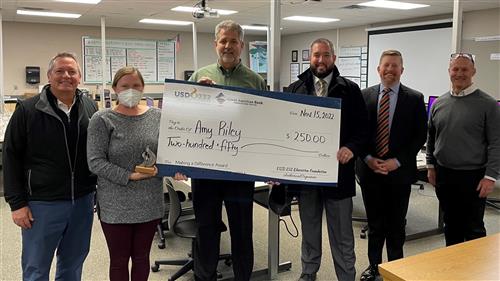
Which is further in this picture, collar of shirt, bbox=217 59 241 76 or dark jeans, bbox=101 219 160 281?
collar of shirt, bbox=217 59 241 76

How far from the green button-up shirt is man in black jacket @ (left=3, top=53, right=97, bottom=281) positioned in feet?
2.18

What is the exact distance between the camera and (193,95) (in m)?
2.17

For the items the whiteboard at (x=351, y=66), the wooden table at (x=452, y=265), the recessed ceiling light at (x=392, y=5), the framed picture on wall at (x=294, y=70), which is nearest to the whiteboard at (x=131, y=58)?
the framed picture on wall at (x=294, y=70)

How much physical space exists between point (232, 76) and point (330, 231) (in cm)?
112

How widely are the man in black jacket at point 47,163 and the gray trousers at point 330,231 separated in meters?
1.30

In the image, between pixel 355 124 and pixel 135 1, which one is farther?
pixel 135 1

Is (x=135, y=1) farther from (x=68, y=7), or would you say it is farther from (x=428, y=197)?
(x=428, y=197)

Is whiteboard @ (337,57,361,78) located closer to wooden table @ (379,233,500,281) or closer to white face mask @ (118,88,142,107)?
white face mask @ (118,88,142,107)

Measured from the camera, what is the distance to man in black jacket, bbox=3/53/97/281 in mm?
2061

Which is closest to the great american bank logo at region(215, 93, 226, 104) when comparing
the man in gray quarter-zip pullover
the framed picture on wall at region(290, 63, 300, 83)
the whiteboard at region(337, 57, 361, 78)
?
the man in gray quarter-zip pullover

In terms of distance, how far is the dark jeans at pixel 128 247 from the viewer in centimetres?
213

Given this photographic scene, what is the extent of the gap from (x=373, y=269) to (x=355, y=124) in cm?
114

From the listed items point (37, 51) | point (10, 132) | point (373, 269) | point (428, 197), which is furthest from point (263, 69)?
point (10, 132)

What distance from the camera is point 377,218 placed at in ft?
9.39
